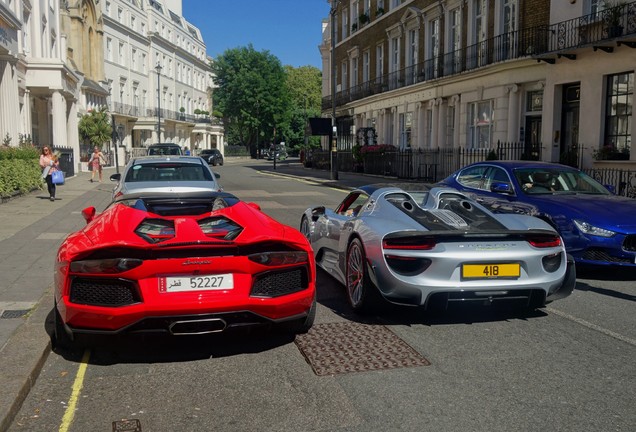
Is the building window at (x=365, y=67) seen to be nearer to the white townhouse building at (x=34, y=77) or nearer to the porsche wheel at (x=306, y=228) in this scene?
the white townhouse building at (x=34, y=77)

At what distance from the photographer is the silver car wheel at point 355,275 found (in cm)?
587

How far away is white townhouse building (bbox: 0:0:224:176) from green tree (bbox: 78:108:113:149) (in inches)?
40.5

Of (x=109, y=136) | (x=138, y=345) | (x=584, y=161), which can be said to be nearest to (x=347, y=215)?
(x=138, y=345)

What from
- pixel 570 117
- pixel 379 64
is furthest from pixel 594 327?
pixel 379 64

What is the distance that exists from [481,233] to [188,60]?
88.7 m

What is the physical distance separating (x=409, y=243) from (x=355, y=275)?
33.2 inches

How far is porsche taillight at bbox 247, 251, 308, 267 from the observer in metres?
4.61

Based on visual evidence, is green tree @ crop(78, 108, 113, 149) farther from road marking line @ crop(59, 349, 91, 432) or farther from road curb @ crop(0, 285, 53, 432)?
road marking line @ crop(59, 349, 91, 432)

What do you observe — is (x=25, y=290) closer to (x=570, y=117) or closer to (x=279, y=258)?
(x=279, y=258)

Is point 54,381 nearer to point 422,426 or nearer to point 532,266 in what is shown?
point 422,426

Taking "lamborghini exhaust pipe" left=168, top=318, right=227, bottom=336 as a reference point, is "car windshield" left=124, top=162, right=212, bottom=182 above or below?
above

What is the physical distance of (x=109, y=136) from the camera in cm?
4912

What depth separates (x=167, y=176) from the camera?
10.7 metres

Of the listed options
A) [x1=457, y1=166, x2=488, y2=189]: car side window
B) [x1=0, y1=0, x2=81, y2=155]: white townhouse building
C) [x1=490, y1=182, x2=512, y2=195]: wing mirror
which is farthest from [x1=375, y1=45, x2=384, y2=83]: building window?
[x1=490, y1=182, x2=512, y2=195]: wing mirror
